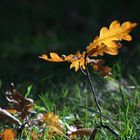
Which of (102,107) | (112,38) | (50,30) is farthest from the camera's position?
(50,30)

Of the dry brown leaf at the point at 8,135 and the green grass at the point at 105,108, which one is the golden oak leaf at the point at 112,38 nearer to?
the green grass at the point at 105,108

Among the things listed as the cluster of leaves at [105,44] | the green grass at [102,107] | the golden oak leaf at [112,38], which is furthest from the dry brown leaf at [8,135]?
the golden oak leaf at [112,38]

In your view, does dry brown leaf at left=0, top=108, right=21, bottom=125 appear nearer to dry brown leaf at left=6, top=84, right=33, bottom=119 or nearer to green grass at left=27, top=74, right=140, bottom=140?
dry brown leaf at left=6, top=84, right=33, bottom=119

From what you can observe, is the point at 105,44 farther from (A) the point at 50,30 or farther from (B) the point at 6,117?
(A) the point at 50,30

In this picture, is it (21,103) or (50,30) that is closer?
(21,103)

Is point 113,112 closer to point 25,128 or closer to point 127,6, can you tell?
point 25,128

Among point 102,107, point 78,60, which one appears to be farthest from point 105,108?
point 78,60

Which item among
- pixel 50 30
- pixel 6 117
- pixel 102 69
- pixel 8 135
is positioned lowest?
pixel 8 135
